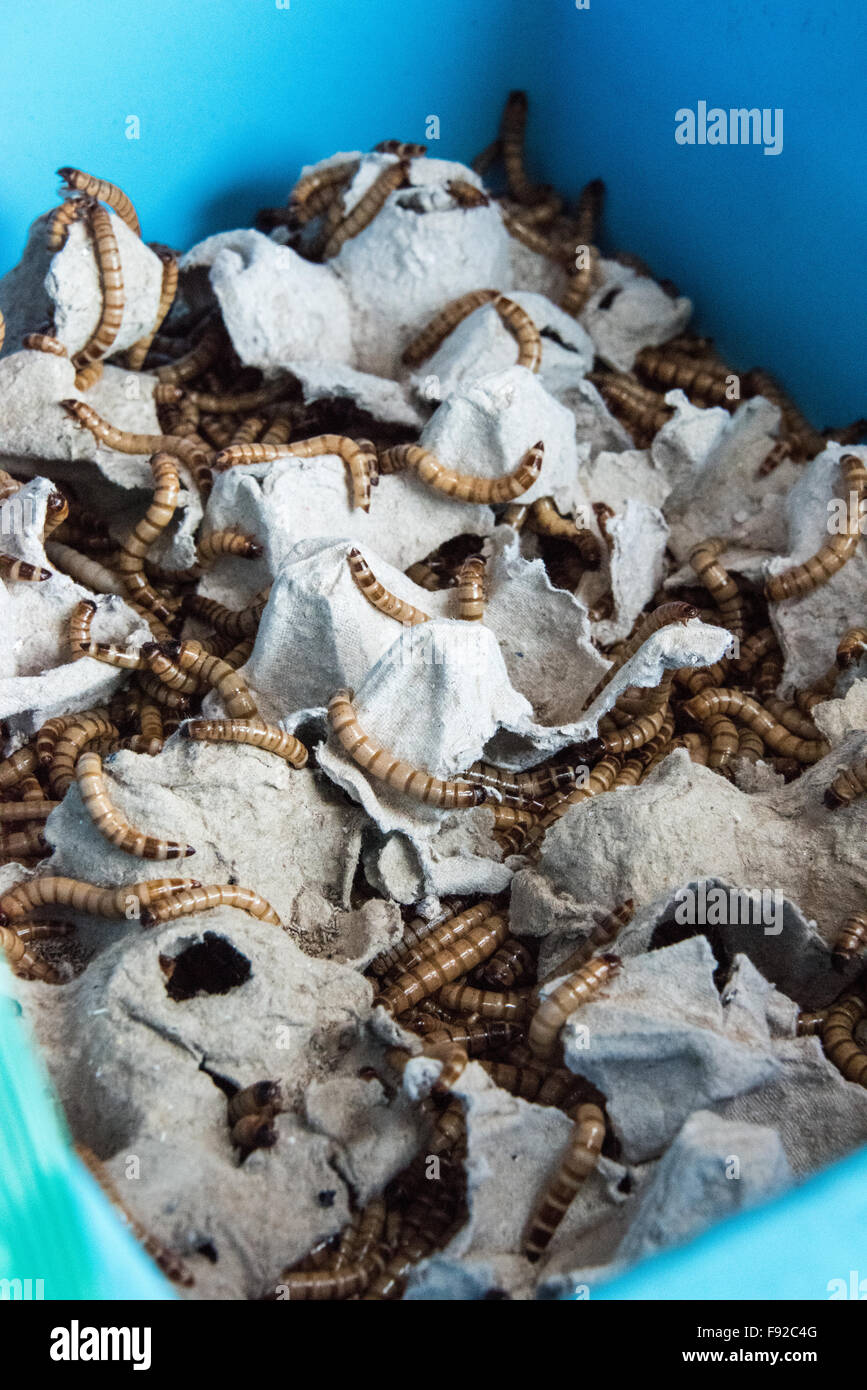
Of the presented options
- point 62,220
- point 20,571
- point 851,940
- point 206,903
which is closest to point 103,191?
point 62,220

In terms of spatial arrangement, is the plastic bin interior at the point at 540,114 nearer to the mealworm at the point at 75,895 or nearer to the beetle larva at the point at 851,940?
the beetle larva at the point at 851,940

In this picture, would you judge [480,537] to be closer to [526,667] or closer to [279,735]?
[526,667]

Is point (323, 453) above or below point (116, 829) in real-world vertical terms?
above

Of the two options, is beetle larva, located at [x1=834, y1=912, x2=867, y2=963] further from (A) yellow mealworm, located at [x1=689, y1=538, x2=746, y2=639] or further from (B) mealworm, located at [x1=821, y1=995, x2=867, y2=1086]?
(A) yellow mealworm, located at [x1=689, y1=538, x2=746, y2=639]

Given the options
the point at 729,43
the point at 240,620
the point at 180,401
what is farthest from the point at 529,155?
the point at 240,620

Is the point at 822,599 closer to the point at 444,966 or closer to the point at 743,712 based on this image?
the point at 743,712

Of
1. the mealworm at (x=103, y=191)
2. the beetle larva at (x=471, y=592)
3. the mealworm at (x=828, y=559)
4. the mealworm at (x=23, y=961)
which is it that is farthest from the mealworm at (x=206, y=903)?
the mealworm at (x=103, y=191)

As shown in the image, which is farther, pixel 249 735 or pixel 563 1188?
pixel 249 735
